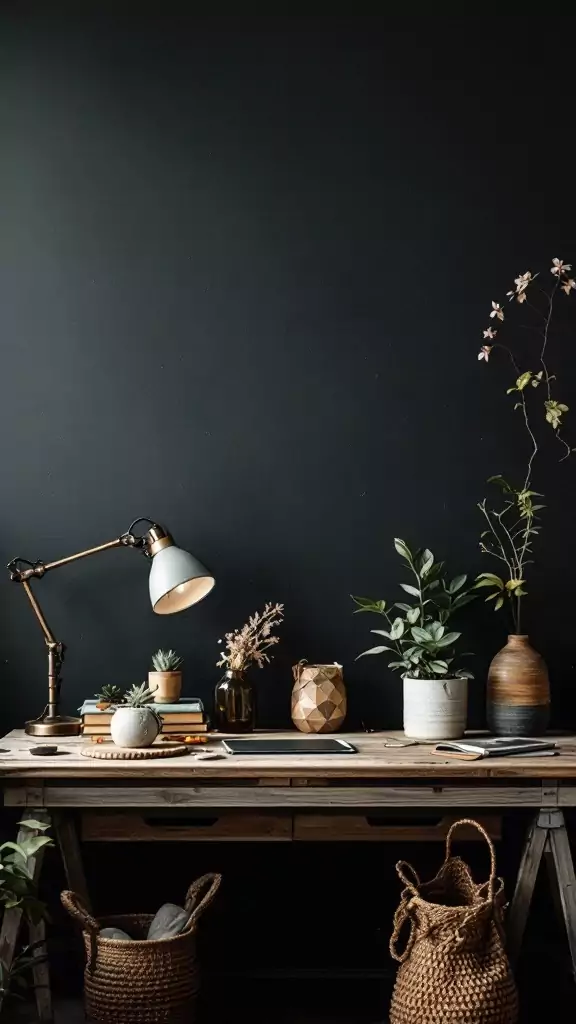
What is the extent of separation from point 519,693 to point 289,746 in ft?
2.21

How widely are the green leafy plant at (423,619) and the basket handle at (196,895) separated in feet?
2.56

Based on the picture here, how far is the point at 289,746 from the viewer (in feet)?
9.54

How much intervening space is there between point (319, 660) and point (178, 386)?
3.11ft

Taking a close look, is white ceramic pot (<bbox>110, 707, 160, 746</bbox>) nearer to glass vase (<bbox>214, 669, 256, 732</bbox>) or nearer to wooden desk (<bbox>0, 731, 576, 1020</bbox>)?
wooden desk (<bbox>0, 731, 576, 1020</bbox>)

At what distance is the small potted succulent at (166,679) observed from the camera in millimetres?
3146

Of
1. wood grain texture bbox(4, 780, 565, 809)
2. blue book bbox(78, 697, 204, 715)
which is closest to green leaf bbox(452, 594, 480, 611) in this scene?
wood grain texture bbox(4, 780, 565, 809)

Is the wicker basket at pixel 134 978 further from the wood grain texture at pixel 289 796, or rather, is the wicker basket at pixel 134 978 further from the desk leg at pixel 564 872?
the desk leg at pixel 564 872

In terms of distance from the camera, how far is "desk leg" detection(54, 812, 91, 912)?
2816mm

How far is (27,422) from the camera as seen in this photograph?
338 cm

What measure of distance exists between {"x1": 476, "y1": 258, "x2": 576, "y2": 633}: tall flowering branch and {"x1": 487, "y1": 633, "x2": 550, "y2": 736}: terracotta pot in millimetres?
223

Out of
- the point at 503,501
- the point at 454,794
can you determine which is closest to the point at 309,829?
the point at 454,794

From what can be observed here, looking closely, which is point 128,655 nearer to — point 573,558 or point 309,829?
point 309,829

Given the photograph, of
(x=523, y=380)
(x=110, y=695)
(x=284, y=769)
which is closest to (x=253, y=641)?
(x=110, y=695)

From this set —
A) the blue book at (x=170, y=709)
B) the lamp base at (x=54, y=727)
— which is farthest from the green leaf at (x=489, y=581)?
the lamp base at (x=54, y=727)
